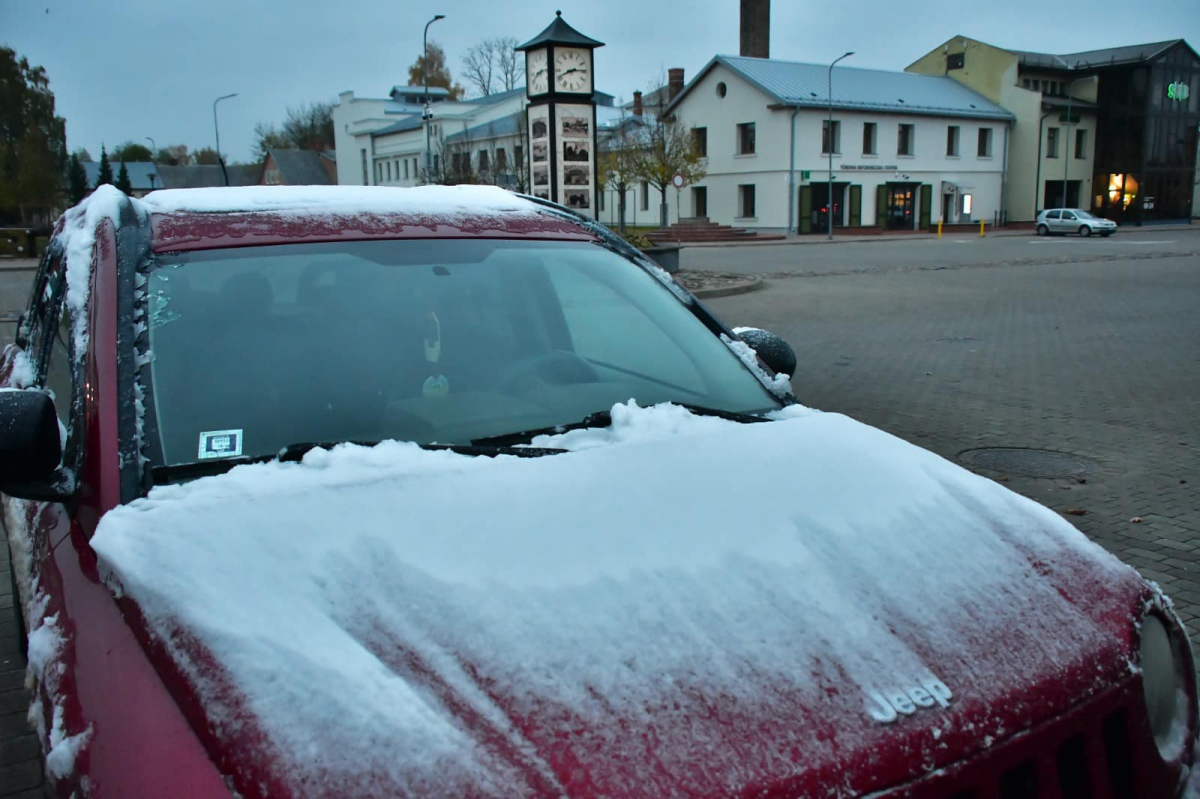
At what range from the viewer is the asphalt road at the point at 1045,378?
18.4 feet

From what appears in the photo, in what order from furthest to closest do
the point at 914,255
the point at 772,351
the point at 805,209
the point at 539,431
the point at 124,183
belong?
1. the point at 805,209
2. the point at 914,255
3. the point at 124,183
4. the point at 772,351
5. the point at 539,431

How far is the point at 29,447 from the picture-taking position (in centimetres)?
189

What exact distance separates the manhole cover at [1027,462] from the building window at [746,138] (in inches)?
1926

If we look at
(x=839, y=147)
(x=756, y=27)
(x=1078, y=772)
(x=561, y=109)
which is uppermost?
(x=756, y=27)

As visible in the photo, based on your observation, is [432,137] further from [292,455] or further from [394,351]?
[292,455]

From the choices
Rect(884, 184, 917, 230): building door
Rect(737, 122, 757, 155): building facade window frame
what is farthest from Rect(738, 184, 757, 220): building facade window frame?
Rect(884, 184, 917, 230): building door

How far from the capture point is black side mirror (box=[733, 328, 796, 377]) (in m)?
3.18

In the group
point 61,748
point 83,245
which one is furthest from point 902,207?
point 61,748

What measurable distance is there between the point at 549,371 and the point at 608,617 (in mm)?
1183

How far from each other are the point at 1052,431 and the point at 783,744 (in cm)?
676

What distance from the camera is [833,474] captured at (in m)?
2.14

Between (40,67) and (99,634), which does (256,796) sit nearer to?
(99,634)

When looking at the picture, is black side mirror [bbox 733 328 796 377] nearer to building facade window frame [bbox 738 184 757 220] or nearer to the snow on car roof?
the snow on car roof

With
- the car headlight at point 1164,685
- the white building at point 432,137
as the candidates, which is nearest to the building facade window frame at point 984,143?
the white building at point 432,137
